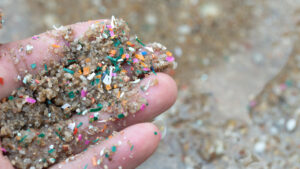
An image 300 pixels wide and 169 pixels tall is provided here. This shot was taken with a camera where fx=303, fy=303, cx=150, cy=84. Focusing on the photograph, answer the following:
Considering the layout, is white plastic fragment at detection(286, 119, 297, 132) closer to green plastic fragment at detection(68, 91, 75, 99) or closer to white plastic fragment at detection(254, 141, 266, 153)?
white plastic fragment at detection(254, 141, 266, 153)

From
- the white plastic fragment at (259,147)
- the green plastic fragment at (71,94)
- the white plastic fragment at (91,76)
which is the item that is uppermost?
the white plastic fragment at (91,76)

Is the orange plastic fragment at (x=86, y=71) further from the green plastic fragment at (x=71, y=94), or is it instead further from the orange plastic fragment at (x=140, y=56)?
the orange plastic fragment at (x=140, y=56)

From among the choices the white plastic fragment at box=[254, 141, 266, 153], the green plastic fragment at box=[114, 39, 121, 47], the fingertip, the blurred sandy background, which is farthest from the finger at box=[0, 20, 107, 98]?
the white plastic fragment at box=[254, 141, 266, 153]

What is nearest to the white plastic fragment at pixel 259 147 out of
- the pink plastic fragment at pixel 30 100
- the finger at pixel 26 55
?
the finger at pixel 26 55

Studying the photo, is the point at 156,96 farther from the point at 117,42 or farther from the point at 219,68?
the point at 219,68

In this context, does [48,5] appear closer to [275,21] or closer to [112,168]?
[112,168]

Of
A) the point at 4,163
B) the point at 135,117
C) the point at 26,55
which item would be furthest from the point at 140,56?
the point at 4,163
